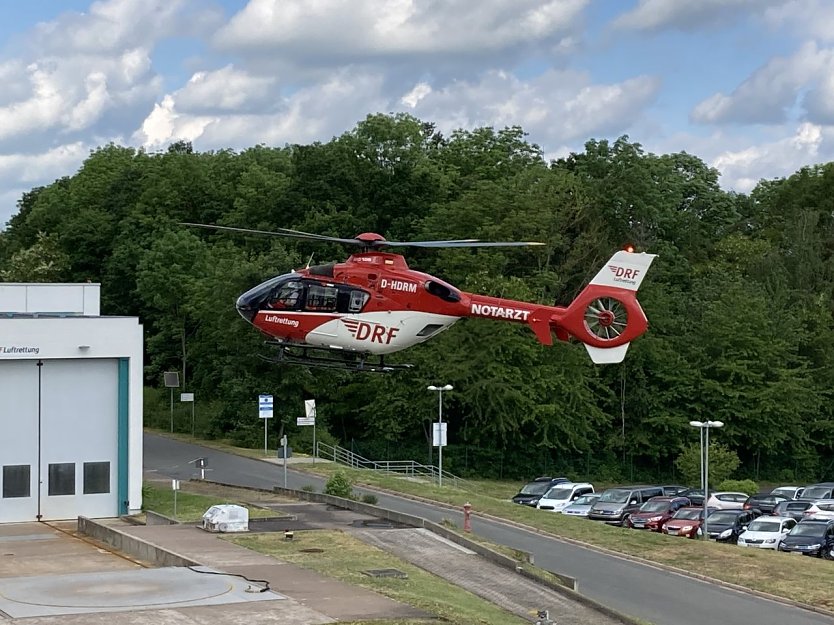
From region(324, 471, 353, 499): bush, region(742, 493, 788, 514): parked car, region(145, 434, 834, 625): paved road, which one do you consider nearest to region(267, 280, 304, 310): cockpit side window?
region(145, 434, 834, 625): paved road

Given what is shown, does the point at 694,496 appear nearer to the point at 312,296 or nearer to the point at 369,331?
the point at 369,331

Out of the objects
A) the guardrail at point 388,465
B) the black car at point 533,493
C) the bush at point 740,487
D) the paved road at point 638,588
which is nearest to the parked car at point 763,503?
the bush at point 740,487

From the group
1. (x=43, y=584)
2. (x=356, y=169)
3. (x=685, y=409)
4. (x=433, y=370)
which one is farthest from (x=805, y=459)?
(x=43, y=584)

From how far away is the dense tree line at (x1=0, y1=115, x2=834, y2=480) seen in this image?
67.6 meters

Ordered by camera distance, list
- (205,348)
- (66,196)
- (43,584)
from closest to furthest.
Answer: (43,584), (205,348), (66,196)

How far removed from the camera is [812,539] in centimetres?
3950

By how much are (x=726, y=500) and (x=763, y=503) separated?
1.60 m

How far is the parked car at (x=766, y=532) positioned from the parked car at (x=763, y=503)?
222 inches

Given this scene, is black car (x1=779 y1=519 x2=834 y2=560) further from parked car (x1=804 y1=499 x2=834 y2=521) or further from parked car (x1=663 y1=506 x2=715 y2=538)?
parked car (x1=663 y1=506 x2=715 y2=538)

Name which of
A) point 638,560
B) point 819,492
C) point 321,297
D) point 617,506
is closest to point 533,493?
point 617,506

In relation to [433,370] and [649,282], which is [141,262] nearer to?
[433,370]

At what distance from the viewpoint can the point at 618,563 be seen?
35.4m

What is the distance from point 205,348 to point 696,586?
149 feet

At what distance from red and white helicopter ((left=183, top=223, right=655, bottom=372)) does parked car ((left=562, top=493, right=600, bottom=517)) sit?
57.1ft
